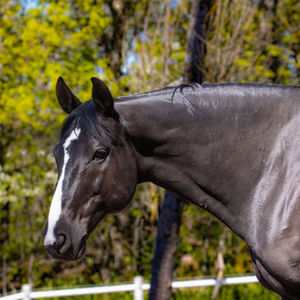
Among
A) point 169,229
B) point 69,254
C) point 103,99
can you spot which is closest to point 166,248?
point 169,229

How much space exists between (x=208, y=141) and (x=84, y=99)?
189 inches

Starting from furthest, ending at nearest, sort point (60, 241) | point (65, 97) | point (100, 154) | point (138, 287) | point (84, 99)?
point (84, 99)
point (138, 287)
point (65, 97)
point (100, 154)
point (60, 241)

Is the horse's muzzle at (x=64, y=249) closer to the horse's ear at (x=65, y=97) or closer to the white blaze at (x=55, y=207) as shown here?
the white blaze at (x=55, y=207)

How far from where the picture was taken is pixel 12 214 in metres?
8.20

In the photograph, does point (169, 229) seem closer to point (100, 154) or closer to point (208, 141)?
point (208, 141)

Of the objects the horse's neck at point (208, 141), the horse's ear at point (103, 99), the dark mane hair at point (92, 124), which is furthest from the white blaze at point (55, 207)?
the horse's neck at point (208, 141)

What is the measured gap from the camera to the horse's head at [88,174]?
2.00 metres

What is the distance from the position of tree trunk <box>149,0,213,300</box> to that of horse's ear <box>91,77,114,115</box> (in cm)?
312

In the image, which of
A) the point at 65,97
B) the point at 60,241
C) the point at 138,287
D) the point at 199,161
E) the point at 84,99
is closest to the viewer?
the point at 60,241

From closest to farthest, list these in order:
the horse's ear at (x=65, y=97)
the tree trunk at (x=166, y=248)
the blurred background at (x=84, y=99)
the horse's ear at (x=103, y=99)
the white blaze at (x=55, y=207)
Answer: the white blaze at (x=55, y=207) → the horse's ear at (x=103, y=99) → the horse's ear at (x=65, y=97) → the tree trunk at (x=166, y=248) → the blurred background at (x=84, y=99)

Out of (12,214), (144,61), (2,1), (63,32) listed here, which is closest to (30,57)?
(63,32)

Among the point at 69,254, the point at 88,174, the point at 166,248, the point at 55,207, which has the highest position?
the point at 88,174

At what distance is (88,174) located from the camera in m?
2.07

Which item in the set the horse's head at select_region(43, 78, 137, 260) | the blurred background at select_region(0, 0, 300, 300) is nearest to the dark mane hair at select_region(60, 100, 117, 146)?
the horse's head at select_region(43, 78, 137, 260)
